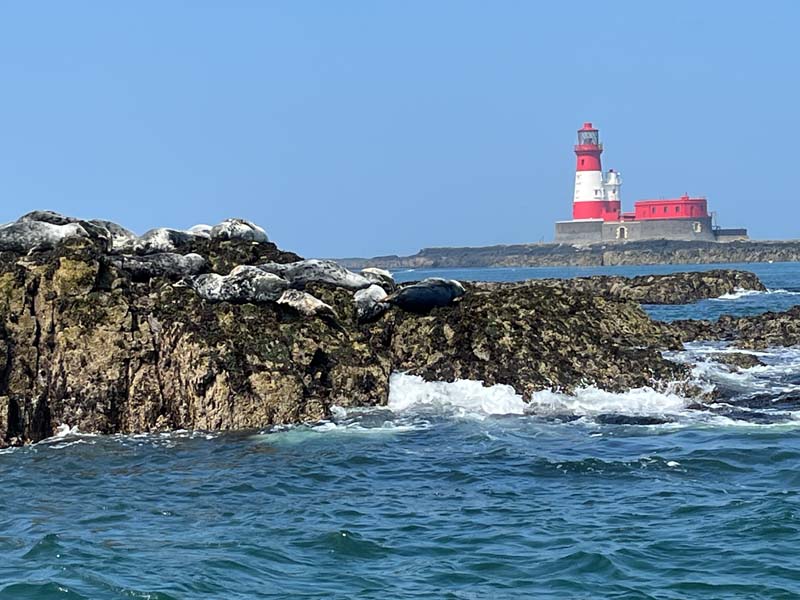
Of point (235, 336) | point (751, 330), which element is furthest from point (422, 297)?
point (751, 330)

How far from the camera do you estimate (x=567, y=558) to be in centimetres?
1070

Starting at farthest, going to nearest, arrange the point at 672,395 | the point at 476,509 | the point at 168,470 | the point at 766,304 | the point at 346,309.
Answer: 1. the point at 766,304
2. the point at 346,309
3. the point at 672,395
4. the point at 168,470
5. the point at 476,509

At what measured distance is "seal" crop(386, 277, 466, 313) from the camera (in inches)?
826

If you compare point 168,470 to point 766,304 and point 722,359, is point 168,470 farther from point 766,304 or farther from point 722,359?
point 766,304

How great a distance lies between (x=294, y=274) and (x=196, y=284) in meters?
2.33

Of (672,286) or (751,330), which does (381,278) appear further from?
(672,286)

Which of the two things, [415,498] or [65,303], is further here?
[65,303]

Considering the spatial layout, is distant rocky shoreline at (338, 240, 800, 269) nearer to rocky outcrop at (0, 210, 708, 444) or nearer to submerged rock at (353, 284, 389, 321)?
rocky outcrop at (0, 210, 708, 444)

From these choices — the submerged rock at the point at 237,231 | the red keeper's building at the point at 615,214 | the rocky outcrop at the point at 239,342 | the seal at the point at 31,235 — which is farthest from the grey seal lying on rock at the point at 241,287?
the red keeper's building at the point at 615,214

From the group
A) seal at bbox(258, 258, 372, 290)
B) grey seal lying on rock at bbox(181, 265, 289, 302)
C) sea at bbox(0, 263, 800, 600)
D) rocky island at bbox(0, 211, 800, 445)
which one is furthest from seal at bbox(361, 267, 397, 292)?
sea at bbox(0, 263, 800, 600)

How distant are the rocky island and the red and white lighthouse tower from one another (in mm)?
128899

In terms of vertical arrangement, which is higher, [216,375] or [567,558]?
[216,375]

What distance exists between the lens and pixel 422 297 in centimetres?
2100

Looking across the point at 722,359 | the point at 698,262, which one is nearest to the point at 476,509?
the point at 722,359
